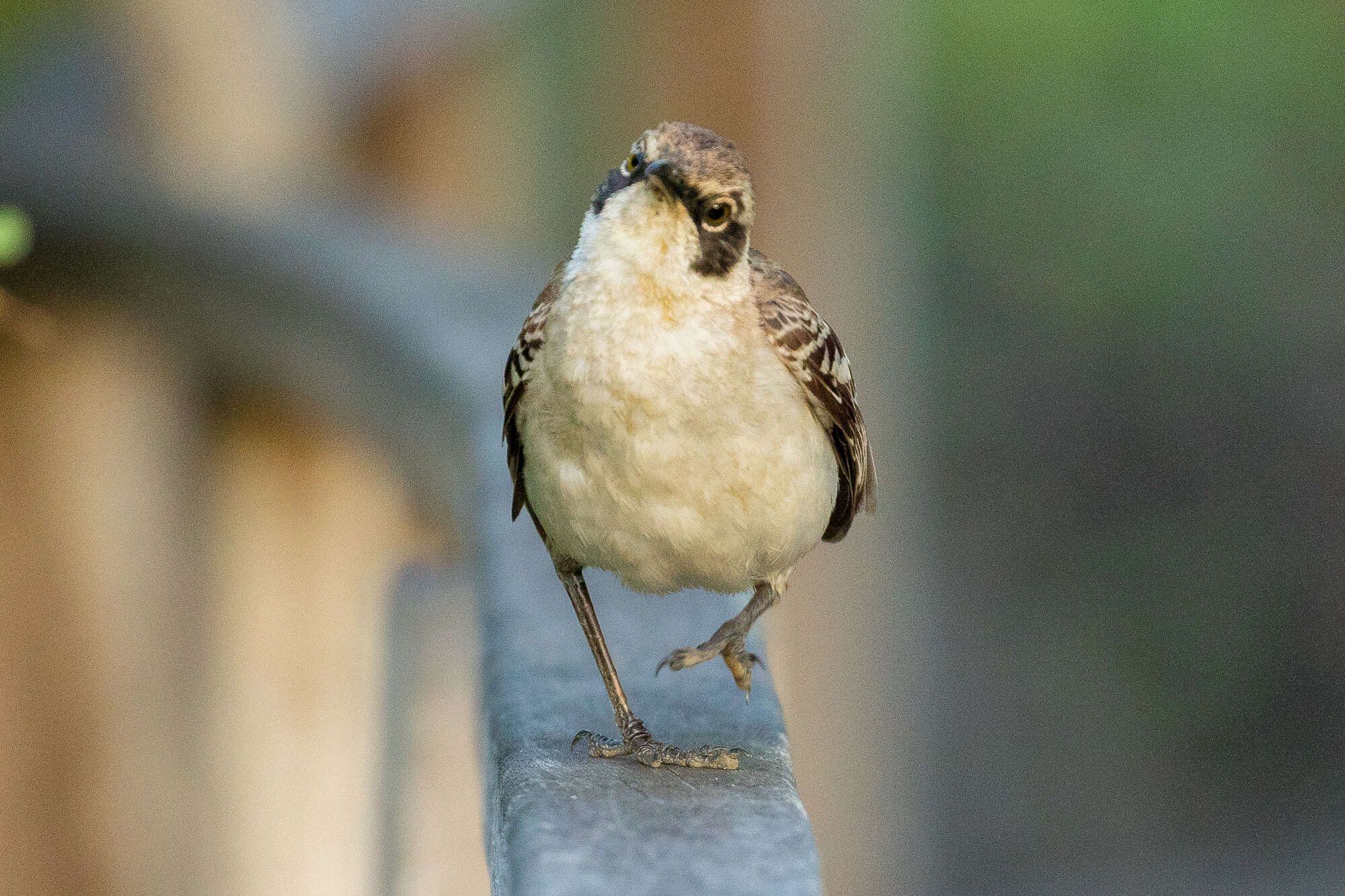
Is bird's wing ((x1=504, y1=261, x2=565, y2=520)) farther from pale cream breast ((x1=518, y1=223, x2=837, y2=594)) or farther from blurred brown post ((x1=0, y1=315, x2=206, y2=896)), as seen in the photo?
blurred brown post ((x1=0, y1=315, x2=206, y2=896))

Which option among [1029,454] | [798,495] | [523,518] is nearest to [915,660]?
[1029,454]

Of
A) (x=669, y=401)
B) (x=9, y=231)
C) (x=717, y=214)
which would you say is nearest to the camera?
(x=669, y=401)

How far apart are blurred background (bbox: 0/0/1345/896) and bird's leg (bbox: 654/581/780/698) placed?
1204mm

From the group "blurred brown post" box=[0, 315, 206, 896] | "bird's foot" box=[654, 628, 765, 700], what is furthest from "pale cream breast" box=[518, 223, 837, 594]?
"blurred brown post" box=[0, 315, 206, 896]

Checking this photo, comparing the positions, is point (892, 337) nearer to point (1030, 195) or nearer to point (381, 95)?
point (381, 95)

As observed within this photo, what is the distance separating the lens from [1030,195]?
16312 mm

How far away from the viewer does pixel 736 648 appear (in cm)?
330

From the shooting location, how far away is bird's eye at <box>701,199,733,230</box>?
303cm

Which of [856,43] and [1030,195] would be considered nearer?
[856,43]

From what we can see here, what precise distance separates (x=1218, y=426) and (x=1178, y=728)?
8.94 ft

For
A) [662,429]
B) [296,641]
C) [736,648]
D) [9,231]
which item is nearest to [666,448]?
Result: [662,429]

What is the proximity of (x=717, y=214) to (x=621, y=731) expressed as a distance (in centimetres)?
103

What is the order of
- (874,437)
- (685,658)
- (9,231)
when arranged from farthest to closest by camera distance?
1. (874,437)
2. (9,231)
3. (685,658)

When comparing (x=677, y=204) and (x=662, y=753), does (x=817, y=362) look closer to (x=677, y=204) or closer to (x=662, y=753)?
(x=677, y=204)
